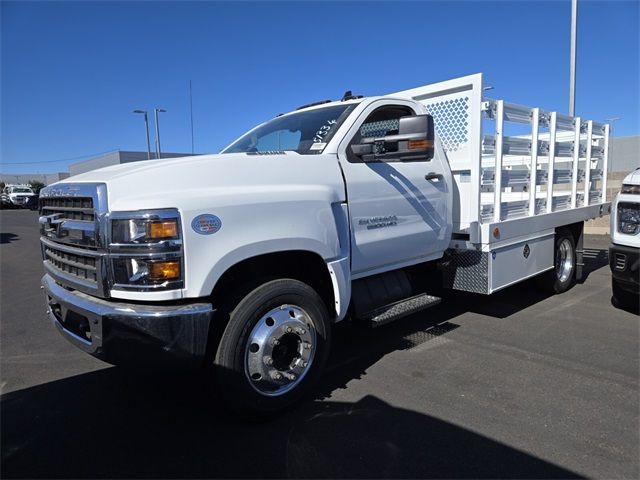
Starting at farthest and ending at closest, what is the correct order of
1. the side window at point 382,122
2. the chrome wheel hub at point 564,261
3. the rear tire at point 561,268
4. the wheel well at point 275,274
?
the chrome wheel hub at point 564,261 → the rear tire at point 561,268 → the side window at point 382,122 → the wheel well at point 275,274

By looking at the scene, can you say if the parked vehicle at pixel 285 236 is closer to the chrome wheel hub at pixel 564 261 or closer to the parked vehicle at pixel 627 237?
the parked vehicle at pixel 627 237

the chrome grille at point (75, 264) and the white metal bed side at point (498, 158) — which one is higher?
the white metal bed side at point (498, 158)

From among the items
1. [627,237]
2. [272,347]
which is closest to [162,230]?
[272,347]

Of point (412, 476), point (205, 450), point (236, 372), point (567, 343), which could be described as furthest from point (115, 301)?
point (567, 343)

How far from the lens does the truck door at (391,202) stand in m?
3.59

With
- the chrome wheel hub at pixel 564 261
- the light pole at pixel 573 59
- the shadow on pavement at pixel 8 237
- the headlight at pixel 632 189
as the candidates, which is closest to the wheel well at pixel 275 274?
the headlight at pixel 632 189

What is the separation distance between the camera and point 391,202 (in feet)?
12.6

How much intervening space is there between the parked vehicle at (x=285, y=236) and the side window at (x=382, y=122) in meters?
0.01

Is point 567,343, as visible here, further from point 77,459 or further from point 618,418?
point 77,459

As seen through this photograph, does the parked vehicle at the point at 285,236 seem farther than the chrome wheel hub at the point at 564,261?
No

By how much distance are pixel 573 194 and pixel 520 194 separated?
69 cm

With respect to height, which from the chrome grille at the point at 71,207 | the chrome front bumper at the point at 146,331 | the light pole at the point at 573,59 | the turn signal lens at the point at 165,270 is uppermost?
the light pole at the point at 573,59

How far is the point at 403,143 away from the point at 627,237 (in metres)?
3.17

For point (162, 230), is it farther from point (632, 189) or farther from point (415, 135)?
point (632, 189)
